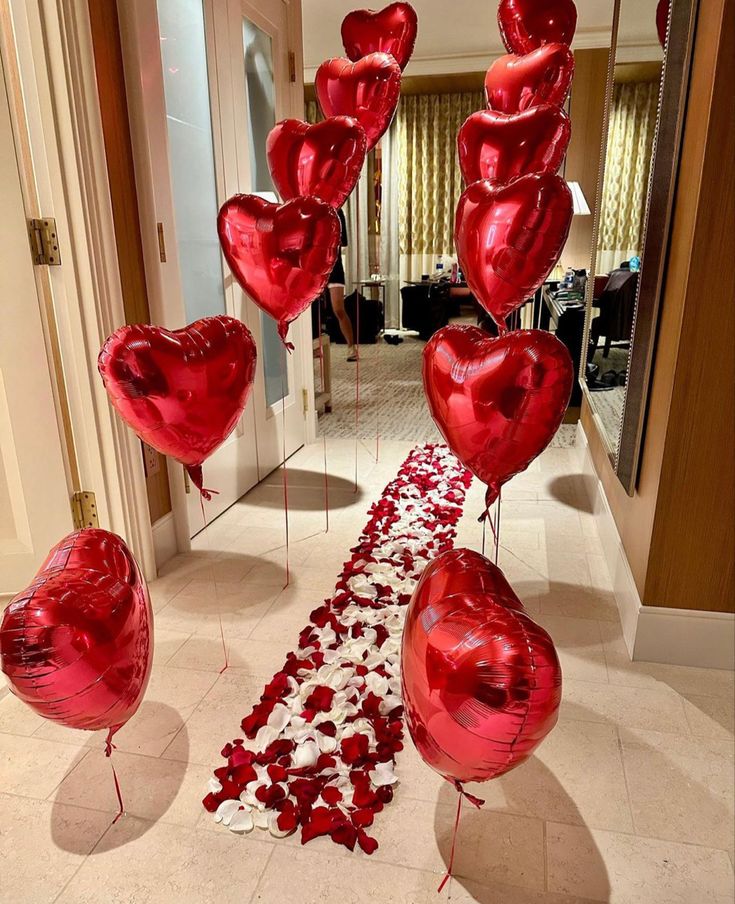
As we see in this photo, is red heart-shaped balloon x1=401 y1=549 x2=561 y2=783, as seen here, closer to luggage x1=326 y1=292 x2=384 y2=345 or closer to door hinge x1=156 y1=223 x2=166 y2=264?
door hinge x1=156 y1=223 x2=166 y2=264

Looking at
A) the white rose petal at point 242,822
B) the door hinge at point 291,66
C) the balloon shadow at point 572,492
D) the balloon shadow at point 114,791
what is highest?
the door hinge at point 291,66

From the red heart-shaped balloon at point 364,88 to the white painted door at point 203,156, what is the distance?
0.57 m

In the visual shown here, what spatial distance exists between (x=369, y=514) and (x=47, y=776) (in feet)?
5.30

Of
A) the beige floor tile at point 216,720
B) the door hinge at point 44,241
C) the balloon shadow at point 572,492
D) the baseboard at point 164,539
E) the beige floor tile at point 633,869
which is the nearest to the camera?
the beige floor tile at point 633,869

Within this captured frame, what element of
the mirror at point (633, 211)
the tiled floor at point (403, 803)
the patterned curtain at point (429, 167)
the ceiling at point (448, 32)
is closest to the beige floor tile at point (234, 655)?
the tiled floor at point (403, 803)

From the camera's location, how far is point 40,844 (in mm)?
1272

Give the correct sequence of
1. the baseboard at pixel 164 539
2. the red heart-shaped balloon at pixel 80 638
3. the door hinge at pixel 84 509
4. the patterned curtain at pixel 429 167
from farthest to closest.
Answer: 1. the patterned curtain at pixel 429 167
2. the baseboard at pixel 164 539
3. the door hinge at pixel 84 509
4. the red heart-shaped balloon at pixel 80 638

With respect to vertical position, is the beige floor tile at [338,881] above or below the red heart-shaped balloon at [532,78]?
below

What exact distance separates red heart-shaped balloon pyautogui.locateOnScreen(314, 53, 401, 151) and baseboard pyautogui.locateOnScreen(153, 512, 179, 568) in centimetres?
150

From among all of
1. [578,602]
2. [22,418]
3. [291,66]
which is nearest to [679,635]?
[578,602]

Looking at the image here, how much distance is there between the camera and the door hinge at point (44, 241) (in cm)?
184

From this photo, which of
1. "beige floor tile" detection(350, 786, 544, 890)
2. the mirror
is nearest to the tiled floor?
"beige floor tile" detection(350, 786, 544, 890)

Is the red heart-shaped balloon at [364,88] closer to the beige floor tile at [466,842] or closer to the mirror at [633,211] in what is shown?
the mirror at [633,211]

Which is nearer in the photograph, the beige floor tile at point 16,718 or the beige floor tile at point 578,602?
the beige floor tile at point 16,718
